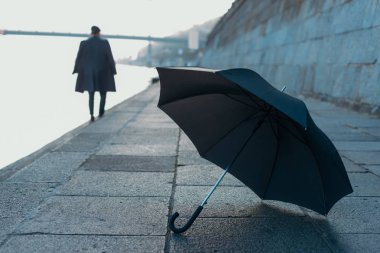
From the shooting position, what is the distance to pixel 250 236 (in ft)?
8.67

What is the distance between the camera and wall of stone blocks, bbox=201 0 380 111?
7.99 metres

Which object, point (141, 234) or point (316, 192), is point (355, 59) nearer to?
point (316, 192)

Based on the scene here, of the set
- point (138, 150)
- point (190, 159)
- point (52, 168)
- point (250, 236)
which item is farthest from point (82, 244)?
point (138, 150)

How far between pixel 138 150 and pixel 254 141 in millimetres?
2544

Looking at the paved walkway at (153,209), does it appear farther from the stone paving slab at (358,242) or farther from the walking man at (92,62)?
the walking man at (92,62)

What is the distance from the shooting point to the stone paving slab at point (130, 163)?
4.21 m

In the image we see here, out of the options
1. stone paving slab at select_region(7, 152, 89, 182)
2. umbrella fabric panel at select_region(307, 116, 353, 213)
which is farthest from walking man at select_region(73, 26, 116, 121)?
umbrella fabric panel at select_region(307, 116, 353, 213)

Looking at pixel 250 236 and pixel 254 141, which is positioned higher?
pixel 254 141

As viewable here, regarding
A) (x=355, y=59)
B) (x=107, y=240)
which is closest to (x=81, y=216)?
(x=107, y=240)

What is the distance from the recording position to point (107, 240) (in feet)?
8.27

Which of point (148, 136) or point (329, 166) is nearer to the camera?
→ point (329, 166)

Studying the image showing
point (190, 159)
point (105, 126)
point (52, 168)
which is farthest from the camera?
point (105, 126)

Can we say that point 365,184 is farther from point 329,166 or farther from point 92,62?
point 92,62

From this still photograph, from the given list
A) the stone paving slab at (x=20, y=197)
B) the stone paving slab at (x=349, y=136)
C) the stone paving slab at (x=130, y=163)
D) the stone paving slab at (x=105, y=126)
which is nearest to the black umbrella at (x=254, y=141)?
the stone paving slab at (x=20, y=197)
